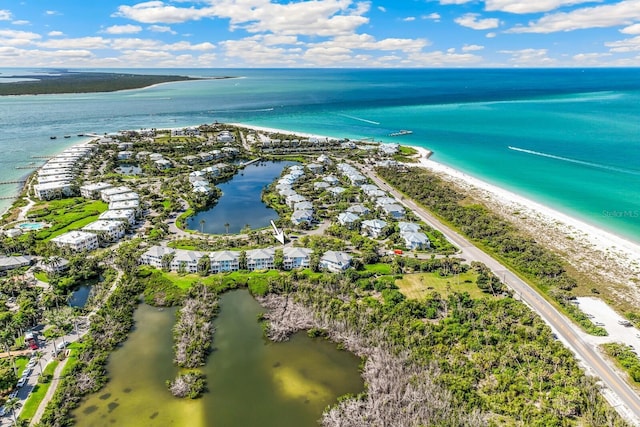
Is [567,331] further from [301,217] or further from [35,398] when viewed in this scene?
[35,398]

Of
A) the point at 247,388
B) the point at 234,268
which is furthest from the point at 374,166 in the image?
the point at 247,388

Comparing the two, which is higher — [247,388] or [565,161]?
[565,161]

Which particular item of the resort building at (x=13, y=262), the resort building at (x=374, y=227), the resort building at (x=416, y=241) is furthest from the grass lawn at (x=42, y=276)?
the resort building at (x=416, y=241)

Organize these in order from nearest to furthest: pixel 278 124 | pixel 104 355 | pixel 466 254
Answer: pixel 104 355, pixel 466 254, pixel 278 124

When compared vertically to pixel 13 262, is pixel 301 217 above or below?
above

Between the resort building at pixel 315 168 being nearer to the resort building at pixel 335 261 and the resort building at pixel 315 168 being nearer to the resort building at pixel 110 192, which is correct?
the resort building at pixel 110 192

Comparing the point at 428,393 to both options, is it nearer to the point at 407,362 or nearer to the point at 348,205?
the point at 407,362

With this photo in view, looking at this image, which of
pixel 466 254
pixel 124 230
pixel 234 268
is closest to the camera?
pixel 234 268

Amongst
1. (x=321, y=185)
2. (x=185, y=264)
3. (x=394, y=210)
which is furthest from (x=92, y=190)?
(x=394, y=210)
